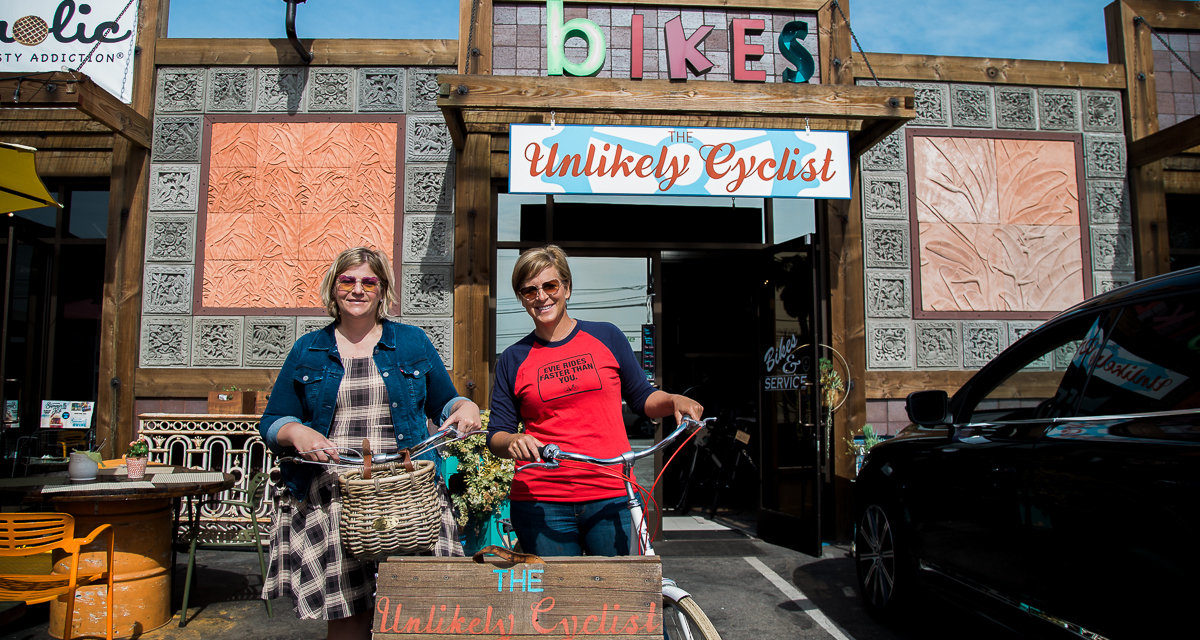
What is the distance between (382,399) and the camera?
8.20 ft

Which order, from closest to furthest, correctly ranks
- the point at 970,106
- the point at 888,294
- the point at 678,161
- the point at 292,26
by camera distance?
the point at 678,161
the point at 292,26
the point at 888,294
the point at 970,106

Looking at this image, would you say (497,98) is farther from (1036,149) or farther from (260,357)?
(1036,149)

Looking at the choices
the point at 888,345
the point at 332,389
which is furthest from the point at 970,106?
the point at 332,389

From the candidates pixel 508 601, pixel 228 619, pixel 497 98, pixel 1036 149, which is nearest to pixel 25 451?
pixel 228 619

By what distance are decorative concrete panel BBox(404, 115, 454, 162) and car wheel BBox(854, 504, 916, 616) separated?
455cm

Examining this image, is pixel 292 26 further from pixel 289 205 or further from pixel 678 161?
pixel 678 161

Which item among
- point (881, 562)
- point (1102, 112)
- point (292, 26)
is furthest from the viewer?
point (1102, 112)

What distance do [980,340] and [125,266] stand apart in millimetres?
7721

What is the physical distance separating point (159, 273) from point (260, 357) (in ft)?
3.90

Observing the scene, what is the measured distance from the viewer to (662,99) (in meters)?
5.47

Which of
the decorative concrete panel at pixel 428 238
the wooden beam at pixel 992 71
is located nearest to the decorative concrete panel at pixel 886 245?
the wooden beam at pixel 992 71

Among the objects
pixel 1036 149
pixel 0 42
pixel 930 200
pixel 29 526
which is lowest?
pixel 29 526

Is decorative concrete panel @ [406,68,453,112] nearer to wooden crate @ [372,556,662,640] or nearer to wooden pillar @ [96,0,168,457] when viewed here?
wooden pillar @ [96,0,168,457]

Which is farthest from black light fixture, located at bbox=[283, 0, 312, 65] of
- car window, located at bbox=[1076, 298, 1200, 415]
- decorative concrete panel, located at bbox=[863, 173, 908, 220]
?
car window, located at bbox=[1076, 298, 1200, 415]
